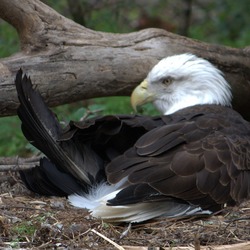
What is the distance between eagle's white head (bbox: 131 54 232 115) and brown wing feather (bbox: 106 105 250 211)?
4.09 ft

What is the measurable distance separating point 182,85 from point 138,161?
2152 millimetres

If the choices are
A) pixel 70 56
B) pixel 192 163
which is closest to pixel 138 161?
pixel 192 163

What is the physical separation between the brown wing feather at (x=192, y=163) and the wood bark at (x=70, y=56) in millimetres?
1148

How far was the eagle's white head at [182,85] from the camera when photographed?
29.5ft

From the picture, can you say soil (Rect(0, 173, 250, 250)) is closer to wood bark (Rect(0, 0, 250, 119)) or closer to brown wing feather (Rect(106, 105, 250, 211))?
brown wing feather (Rect(106, 105, 250, 211))

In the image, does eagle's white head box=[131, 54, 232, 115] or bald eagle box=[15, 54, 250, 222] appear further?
eagle's white head box=[131, 54, 232, 115]

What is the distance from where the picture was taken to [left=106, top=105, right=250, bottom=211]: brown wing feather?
7109 mm

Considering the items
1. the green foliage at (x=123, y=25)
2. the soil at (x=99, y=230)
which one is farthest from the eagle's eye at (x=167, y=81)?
the soil at (x=99, y=230)

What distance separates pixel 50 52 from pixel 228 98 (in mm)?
1827

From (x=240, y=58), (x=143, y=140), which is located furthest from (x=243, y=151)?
(x=240, y=58)

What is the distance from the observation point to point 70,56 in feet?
28.0

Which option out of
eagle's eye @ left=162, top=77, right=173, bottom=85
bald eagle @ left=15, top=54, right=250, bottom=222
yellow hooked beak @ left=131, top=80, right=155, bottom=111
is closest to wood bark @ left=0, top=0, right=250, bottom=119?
yellow hooked beak @ left=131, top=80, right=155, bottom=111

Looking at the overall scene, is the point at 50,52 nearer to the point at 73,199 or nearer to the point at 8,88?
the point at 8,88

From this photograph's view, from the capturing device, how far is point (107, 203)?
7.00 m
